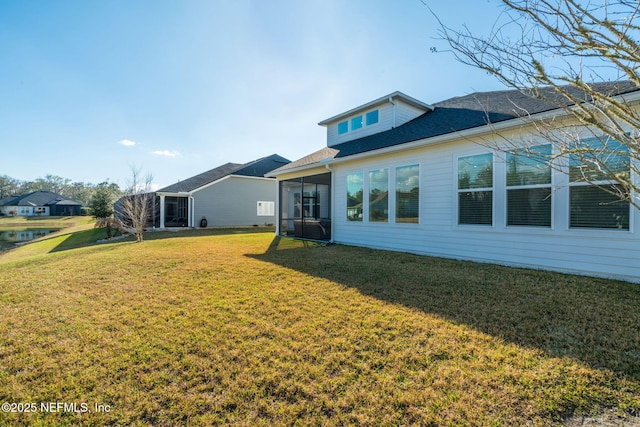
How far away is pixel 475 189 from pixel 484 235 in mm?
1121

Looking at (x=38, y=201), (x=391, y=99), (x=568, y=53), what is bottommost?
(x=568, y=53)

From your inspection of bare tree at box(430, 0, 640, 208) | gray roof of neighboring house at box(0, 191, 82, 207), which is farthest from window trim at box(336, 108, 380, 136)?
gray roof of neighboring house at box(0, 191, 82, 207)

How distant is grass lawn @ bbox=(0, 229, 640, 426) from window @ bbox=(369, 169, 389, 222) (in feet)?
12.2

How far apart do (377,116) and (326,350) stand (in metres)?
10.6

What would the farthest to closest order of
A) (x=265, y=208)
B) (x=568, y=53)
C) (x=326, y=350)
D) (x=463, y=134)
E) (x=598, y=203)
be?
(x=265, y=208), (x=463, y=134), (x=598, y=203), (x=326, y=350), (x=568, y=53)

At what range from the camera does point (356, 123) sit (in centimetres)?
1256

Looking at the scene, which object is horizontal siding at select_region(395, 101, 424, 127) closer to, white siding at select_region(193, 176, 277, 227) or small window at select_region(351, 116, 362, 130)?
small window at select_region(351, 116, 362, 130)

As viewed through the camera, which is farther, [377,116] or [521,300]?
[377,116]

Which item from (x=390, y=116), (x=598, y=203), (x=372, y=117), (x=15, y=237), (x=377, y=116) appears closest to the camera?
(x=598, y=203)

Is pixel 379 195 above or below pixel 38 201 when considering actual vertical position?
below

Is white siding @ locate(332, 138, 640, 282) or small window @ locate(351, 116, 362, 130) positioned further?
small window @ locate(351, 116, 362, 130)

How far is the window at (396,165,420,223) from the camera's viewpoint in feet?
26.2

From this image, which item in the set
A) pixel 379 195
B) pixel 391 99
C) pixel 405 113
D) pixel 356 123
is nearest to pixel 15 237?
pixel 356 123

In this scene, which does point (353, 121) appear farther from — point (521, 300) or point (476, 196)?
point (521, 300)
